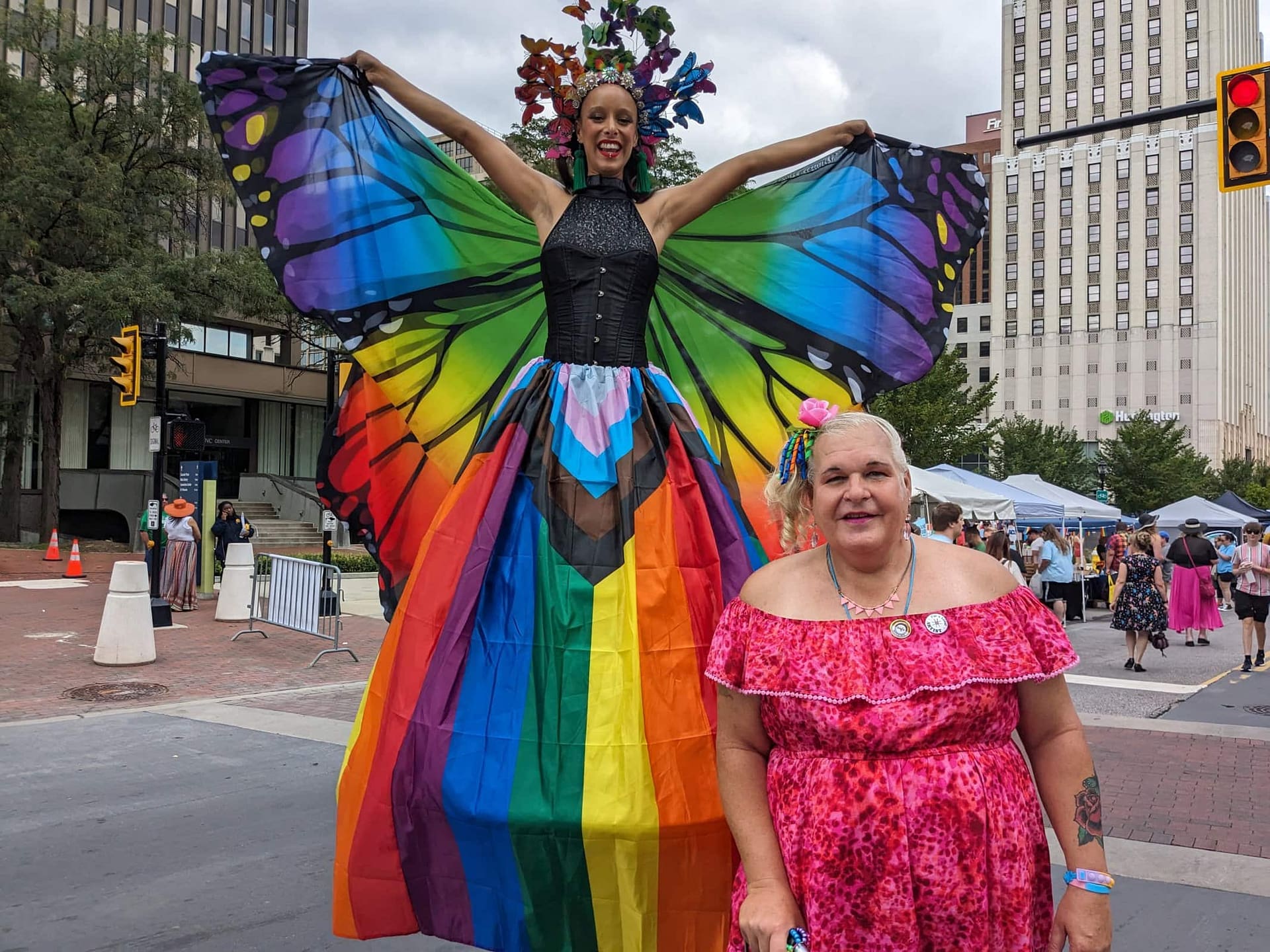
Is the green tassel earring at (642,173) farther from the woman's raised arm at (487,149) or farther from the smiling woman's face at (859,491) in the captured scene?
the smiling woman's face at (859,491)

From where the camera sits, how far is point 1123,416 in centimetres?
8031

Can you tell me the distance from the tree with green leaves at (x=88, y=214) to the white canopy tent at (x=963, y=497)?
17.6 metres

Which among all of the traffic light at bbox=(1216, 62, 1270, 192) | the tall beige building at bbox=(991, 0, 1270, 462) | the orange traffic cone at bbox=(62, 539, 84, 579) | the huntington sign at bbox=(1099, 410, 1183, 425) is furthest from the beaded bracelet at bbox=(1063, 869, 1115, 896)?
the tall beige building at bbox=(991, 0, 1270, 462)

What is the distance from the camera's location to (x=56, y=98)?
2606cm

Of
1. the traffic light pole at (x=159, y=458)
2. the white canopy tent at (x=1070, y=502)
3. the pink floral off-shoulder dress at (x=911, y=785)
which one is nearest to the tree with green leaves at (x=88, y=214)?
the traffic light pole at (x=159, y=458)

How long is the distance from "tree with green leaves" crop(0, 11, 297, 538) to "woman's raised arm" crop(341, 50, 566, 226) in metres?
23.2

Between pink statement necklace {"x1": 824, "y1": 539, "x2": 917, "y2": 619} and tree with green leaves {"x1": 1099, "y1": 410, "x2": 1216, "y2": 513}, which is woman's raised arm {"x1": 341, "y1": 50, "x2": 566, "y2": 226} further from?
tree with green leaves {"x1": 1099, "y1": 410, "x2": 1216, "y2": 513}

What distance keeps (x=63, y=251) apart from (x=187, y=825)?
970 inches

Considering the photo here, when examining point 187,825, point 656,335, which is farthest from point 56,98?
point 656,335

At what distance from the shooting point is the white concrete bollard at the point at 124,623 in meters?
10.2

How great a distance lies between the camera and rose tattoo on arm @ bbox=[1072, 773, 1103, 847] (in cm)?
195

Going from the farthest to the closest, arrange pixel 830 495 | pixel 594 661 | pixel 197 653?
pixel 197 653 < pixel 594 661 < pixel 830 495

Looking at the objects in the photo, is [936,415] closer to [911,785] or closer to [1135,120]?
[1135,120]

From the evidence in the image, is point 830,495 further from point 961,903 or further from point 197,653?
point 197,653
